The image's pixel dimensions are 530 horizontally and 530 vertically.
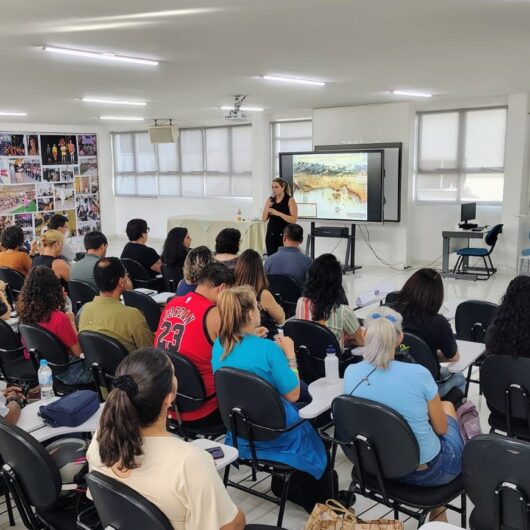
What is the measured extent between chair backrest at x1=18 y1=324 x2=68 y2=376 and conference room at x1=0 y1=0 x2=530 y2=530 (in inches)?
0.8

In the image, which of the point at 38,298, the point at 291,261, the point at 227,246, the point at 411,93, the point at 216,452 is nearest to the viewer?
the point at 216,452

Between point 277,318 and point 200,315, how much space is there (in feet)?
3.57

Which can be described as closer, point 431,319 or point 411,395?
point 411,395

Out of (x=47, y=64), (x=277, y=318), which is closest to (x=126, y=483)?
(x=277, y=318)

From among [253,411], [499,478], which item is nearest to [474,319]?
[253,411]

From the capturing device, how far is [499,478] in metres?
1.94

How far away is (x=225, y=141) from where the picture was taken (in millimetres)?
13164

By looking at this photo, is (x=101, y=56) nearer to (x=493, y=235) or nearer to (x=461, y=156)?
(x=493, y=235)

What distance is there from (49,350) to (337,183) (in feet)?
24.2

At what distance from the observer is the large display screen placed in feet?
32.2

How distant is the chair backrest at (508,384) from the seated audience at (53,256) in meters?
3.92

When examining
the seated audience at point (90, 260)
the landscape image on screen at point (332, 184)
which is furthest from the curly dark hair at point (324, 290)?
the landscape image on screen at point (332, 184)

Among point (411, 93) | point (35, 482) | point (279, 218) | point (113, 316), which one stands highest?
point (411, 93)

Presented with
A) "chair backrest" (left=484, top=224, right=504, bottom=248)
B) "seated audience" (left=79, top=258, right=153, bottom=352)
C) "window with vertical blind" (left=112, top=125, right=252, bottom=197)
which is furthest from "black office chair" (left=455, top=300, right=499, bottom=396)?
"window with vertical blind" (left=112, top=125, right=252, bottom=197)
